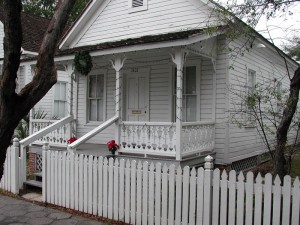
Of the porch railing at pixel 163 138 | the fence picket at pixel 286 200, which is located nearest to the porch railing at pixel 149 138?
the porch railing at pixel 163 138

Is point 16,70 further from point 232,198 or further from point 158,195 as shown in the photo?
point 232,198

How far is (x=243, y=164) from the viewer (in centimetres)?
1141

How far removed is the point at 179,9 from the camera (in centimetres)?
1127

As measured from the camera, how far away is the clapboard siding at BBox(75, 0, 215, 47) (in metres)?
11.0

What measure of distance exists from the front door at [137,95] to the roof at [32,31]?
279 inches

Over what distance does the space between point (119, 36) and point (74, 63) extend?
8.69 feet

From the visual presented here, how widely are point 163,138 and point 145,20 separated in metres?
5.15

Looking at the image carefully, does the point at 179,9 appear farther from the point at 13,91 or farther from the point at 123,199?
the point at 13,91

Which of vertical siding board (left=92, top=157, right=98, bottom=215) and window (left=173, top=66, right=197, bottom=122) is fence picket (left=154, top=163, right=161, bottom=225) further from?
window (left=173, top=66, right=197, bottom=122)

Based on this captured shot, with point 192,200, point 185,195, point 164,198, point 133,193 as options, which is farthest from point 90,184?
point 192,200

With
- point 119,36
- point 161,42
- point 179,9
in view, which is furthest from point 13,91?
point 119,36

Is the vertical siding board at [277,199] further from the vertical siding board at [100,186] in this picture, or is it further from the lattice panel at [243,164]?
the lattice panel at [243,164]

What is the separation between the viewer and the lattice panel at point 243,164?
10752 mm

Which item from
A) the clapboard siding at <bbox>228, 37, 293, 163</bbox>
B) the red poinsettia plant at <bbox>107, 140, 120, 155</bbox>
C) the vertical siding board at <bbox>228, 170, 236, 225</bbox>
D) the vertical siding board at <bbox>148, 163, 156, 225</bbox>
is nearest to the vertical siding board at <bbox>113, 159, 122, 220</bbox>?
the vertical siding board at <bbox>148, 163, 156, 225</bbox>
